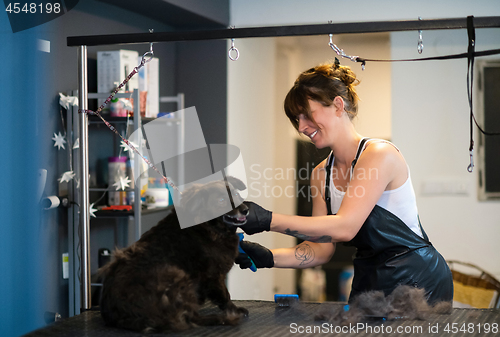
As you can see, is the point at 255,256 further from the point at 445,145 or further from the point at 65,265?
the point at 445,145

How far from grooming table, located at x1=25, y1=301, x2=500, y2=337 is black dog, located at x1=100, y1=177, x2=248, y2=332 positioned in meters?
0.04

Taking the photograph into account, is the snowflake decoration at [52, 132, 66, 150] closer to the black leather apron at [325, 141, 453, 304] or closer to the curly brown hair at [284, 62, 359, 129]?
the curly brown hair at [284, 62, 359, 129]

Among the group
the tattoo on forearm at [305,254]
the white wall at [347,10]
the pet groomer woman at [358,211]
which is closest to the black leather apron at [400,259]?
the pet groomer woman at [358,211]

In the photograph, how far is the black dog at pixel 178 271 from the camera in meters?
1.12

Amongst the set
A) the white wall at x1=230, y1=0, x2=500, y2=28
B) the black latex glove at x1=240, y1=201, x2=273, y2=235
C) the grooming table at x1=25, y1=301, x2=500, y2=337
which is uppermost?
the white wall at x1=230, y1=0, x2=500, y2=28

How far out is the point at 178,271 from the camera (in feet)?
3.81

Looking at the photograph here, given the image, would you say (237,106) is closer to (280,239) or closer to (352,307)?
(280,239)

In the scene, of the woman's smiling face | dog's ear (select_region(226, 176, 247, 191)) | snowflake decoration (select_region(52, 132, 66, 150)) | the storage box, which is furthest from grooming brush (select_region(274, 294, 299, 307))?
the storage box

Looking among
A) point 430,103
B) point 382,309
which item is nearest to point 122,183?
point 382,309

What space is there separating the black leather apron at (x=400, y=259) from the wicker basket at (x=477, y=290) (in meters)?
1.54

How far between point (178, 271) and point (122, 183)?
4.53ft

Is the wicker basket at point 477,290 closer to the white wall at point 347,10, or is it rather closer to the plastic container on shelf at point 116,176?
the white wall at point 347,10

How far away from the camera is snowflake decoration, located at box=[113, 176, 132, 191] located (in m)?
2.42

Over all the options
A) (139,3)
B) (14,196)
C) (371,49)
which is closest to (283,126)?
(371,49)
